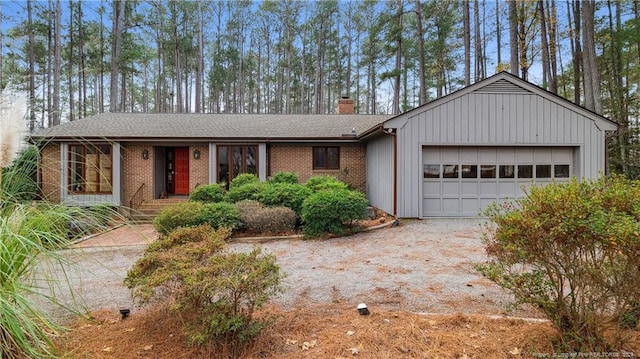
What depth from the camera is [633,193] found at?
90.6 inches

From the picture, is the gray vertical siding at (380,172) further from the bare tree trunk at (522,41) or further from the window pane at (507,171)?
the bare tree trunk at (522,41)

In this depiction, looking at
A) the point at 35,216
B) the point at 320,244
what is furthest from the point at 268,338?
the point at 320,244

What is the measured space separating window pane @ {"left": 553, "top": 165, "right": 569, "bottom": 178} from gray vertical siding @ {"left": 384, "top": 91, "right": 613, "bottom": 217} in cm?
32

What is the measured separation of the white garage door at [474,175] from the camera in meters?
9.71

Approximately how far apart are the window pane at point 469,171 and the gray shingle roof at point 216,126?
4.75 metres

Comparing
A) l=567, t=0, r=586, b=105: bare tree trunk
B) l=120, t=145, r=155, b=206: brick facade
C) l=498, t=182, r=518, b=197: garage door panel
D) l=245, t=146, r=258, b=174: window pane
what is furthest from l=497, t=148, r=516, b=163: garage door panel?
l=120, t=145, r=155, b=206: brick facade

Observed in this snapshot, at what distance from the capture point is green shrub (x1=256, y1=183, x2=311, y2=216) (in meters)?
9.12

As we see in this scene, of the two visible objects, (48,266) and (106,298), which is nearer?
(48,266)

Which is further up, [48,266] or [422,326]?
[48,266]

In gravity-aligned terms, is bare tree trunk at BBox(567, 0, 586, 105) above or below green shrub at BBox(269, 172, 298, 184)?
above

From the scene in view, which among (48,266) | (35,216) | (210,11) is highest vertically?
(210,11)

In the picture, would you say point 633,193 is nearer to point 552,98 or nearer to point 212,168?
point 552,98

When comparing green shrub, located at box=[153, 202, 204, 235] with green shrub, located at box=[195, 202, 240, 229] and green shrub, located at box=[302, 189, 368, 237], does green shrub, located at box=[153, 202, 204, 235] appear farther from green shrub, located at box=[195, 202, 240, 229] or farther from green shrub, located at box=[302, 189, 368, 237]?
green shrub, located at box=[302, 189, 368, 237]

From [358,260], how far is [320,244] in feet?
5.18
